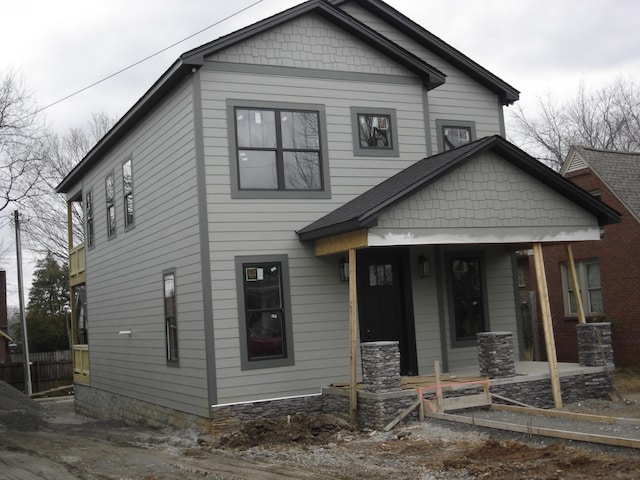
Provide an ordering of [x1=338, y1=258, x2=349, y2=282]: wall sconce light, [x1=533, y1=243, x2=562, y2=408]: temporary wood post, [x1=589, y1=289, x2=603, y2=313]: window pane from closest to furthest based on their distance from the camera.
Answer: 1. [x1=533, y1=243, x2=562, y2=408]: temporary wood post
2. [x1=338, y1=258, x2=349, y2=282]: wall sconce light
3. [x1=589, y1=289, x2=603, y2=313]: window pane

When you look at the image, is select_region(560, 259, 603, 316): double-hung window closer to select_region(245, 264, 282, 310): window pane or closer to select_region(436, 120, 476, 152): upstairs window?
select_region(436, 120, 476, 152): upstairs window

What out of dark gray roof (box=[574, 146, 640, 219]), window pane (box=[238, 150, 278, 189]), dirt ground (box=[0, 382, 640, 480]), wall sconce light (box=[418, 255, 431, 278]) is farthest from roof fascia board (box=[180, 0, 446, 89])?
dark gray roof (box=[574, 146, 640, 219])

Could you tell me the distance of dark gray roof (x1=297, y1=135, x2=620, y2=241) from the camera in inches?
452

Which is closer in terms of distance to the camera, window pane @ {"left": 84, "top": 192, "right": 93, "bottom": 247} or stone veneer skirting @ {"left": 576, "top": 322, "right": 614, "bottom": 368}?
stone veneer skirting @ {"left": 576, "top": 322, "right": 614, "bottom": 368}

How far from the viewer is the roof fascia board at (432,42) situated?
1559 centimetres

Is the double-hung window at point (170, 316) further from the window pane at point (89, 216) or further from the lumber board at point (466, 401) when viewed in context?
the window pane at point (89, 216)

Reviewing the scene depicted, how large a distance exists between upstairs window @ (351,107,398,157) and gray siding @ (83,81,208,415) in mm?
3130

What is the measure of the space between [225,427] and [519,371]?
211 inches

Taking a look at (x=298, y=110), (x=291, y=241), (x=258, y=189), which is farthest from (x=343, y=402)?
(x=298, y=110)

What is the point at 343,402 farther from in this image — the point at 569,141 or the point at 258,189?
the point at 569,141

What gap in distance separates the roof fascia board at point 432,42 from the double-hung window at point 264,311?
5954 millimetres

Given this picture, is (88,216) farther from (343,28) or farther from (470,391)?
(470,391)

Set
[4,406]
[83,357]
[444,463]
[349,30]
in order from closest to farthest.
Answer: [444,463] → [349,30] → [4,406] → [83,357]

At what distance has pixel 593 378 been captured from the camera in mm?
13297
